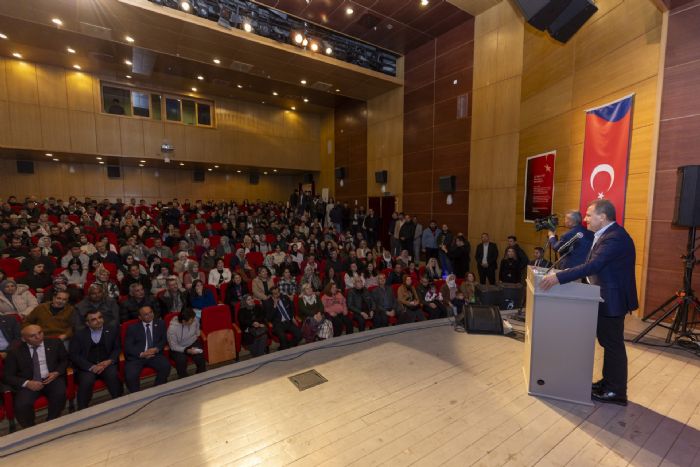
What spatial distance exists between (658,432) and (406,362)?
1.74 meters

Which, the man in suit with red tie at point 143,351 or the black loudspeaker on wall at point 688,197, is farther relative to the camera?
the man in suit with red tie at point 143,351

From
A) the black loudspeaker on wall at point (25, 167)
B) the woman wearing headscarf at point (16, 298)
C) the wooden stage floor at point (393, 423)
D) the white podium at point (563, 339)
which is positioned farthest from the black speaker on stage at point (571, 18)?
the black loudspeaker on wall at point (25, 167)

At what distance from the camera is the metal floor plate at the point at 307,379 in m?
2.71

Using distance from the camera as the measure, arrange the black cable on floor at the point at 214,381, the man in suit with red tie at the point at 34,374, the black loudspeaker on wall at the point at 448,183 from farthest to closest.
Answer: the black loudspeaker on wall at the point at 448,183 < the man in suit with red tie at the point at 34,374 < the black cable on floor at the point at 214,381

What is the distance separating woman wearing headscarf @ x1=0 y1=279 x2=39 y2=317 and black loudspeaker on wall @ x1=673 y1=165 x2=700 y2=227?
7450 millimetres

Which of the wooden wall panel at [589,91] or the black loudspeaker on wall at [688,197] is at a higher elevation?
the wooden wall panel at [589,91]

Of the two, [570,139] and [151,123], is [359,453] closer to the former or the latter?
[570,139]

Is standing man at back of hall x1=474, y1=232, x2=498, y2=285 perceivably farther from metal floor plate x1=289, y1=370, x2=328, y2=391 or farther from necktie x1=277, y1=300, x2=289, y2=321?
metal floor plate x1=289, y1=370, x2=328, y2=391


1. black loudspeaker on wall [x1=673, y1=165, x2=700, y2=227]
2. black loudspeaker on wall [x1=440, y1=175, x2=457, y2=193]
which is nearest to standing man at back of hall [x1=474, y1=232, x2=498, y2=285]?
black loudspeaker on wall [x1=440, y1=175, x2=457, y2=193]

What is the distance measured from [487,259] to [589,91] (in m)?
3.42

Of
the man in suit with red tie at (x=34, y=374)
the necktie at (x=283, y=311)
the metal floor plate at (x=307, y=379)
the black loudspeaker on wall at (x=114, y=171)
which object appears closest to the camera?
the metal floor plate at (x=307, y=379)

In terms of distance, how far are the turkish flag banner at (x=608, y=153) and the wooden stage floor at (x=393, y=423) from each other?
2270 mm

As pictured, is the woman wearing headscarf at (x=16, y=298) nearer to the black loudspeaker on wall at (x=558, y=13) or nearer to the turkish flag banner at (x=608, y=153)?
the black loudspeaker on wall at (x=558, y=13)

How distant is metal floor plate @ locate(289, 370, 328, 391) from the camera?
2711 mm
